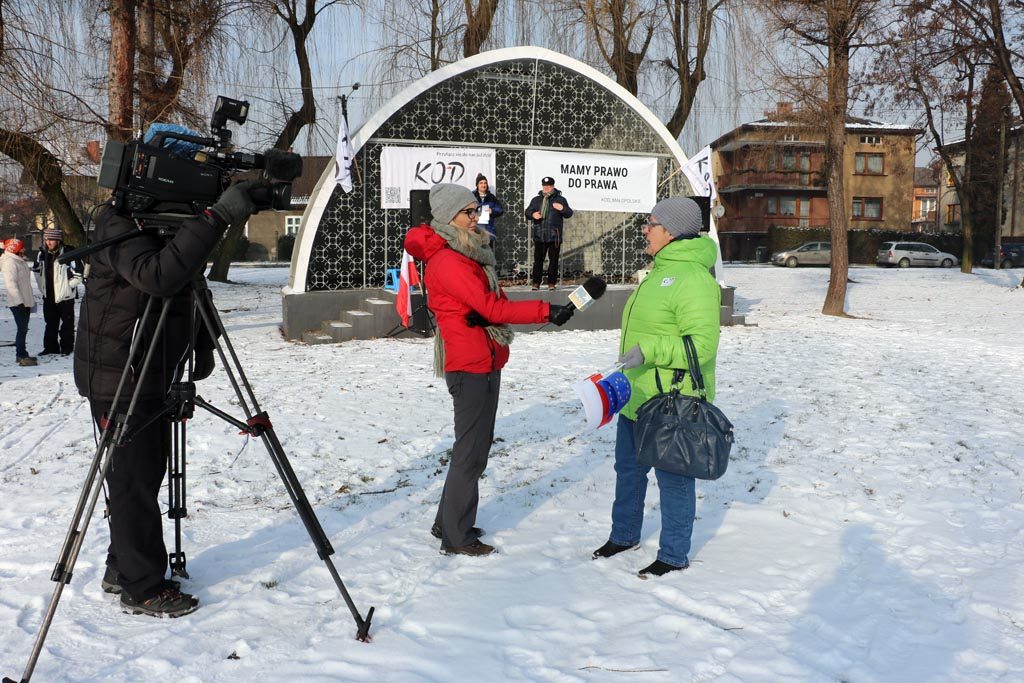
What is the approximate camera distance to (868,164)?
2122 inches

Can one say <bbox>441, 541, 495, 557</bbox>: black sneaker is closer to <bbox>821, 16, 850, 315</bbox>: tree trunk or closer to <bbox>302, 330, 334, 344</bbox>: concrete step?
<bbox>302, 330, 334, 344</bbox>: concrete step

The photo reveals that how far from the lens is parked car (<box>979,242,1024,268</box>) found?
37.7 metres

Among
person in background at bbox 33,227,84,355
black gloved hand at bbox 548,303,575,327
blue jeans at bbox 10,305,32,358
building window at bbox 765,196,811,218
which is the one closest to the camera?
black gloved hand at bbox 548,303,575,327

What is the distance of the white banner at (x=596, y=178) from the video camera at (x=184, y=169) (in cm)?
1196

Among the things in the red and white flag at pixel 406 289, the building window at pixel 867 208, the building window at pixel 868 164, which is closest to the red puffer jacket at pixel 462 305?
the red and white flag at pixel 406 289

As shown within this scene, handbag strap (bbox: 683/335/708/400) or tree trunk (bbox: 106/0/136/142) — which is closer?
handbag strap (bbox: 683/335/708/400)

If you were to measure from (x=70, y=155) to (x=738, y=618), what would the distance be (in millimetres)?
12559

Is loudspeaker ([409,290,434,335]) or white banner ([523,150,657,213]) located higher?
white banner ([523,150,657,213])

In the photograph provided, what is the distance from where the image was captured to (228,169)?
3547 millimetres

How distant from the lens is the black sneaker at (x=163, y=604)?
3711mm

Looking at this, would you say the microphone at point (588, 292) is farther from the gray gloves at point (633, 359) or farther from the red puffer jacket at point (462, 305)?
the gray gloves at point (633, 359)

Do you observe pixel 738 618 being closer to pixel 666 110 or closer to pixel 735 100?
pixel 735 100

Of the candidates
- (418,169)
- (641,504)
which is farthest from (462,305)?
(418,169)

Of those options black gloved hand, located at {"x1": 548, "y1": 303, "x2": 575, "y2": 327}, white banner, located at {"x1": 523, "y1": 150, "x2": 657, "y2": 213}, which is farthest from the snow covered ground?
white banner, located at {"x1": 523, "y1": 150, "x2": 657, "y2": 213}
